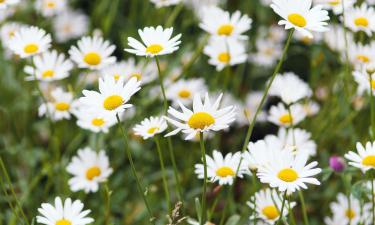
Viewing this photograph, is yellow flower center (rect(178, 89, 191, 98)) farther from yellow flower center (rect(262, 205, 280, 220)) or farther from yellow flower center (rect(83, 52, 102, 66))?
yellow flower center (rect(262, 205, 280, 220))

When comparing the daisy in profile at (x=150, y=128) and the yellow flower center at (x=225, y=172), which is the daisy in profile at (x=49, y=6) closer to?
the daisy in profile at (x=150, y=128)

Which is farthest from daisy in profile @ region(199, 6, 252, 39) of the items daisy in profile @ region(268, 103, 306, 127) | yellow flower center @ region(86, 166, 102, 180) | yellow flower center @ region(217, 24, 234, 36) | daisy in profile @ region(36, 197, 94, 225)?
daisy in profile @ region(36, 197, 94, 225)

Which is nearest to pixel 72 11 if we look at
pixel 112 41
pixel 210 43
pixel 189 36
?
pixel 112 41

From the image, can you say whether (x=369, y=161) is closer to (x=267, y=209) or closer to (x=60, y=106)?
(x=267, y=209)

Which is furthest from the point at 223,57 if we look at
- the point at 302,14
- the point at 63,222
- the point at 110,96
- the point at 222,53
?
the point at 63,222

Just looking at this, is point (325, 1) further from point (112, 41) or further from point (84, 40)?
point (112, 41)

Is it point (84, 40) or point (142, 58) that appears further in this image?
point (142, 58)
